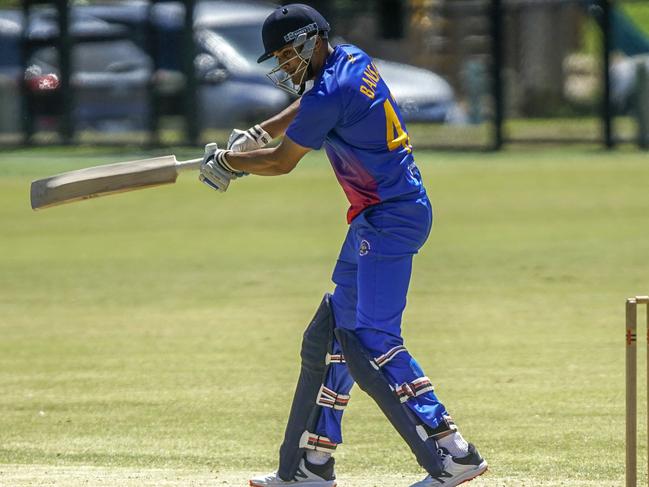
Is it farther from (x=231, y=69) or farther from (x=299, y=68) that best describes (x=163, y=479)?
(x=231, y=69)

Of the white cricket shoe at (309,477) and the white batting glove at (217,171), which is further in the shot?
the white cricket shoe at (309,477)

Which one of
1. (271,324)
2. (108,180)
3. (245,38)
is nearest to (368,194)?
(108,180)

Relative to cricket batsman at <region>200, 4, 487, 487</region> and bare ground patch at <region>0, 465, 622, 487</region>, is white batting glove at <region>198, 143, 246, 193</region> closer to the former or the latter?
cricket batsman at <region>200, 4, 487, 487</region>

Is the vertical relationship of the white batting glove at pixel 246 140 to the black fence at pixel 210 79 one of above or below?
above

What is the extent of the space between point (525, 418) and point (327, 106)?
8.33 ft

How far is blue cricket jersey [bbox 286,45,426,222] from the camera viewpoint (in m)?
5.58

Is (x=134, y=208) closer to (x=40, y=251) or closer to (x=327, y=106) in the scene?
(x=40, y=251)

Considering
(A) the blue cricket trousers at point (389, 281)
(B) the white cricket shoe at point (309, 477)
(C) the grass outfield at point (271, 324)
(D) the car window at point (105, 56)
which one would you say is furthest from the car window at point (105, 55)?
(A) the blue cricket trousers at point (389, 281)

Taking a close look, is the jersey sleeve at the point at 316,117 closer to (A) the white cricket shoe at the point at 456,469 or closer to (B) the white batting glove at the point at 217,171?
(B) the white batting glove at the point at 217,171

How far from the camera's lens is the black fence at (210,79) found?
2159 cm

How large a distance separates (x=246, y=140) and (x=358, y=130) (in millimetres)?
565

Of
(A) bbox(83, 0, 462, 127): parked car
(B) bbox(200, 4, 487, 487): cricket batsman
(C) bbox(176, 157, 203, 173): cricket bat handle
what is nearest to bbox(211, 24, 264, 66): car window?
(A) bbox(83, 0, 462, 127): parked car

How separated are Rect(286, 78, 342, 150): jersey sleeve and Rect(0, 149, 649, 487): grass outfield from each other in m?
1.53

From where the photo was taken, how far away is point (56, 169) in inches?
773
